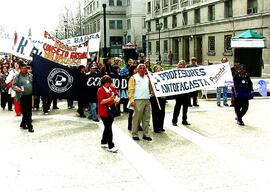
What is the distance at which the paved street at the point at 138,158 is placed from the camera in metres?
6.88

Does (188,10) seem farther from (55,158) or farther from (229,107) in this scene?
(55,158)

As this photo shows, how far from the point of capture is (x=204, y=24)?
4641cm

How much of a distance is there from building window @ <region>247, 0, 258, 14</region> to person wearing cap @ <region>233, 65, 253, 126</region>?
26465 mm

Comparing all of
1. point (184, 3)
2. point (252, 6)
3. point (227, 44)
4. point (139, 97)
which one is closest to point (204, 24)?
point (227, 44)

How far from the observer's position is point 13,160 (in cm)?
862

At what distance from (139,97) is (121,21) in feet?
265

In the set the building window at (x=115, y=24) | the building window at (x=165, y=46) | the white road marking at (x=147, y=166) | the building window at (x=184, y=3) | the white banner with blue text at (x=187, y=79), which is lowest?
the white road marking at (x=147, y=166)

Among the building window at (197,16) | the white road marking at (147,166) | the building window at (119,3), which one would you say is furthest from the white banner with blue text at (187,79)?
the building window at (119,3)

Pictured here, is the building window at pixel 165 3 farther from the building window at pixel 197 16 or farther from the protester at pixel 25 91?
the protester at pixel 25 91

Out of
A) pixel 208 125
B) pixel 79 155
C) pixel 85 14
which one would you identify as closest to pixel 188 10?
pixel 208 125

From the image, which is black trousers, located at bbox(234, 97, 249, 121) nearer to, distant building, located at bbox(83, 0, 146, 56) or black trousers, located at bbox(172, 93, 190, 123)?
black trousers, located at bbox(172, 93, 190, 123)

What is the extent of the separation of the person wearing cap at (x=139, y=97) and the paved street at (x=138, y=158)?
46 centimetres

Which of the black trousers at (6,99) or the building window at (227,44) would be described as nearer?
the black trousers at (6,99)

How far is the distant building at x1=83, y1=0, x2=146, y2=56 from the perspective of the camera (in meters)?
82.8
